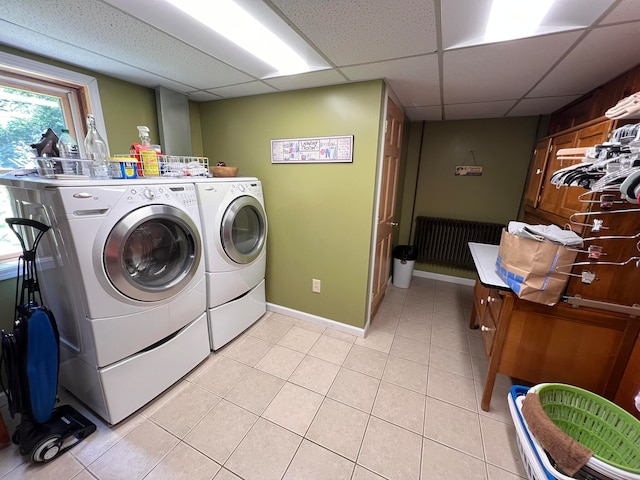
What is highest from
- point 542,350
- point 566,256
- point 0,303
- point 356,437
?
point 566,256

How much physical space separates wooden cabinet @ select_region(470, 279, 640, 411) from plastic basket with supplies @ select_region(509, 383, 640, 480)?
178 millimetres

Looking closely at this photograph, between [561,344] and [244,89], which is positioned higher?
[244,89]

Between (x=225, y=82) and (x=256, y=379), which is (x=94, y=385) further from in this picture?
(x=225, y=82)

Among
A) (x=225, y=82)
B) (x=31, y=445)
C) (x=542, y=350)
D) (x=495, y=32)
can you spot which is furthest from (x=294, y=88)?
(x=31, y=445)

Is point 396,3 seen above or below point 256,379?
above

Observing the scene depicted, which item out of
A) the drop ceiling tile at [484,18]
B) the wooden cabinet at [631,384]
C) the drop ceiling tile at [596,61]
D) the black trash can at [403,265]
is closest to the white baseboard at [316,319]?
the black trash can at [403,265]

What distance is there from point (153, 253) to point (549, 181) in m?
2.61

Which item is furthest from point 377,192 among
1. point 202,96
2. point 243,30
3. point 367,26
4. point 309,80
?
point 202,96

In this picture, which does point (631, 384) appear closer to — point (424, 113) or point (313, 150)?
point (313, 150)

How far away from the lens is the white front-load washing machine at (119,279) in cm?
115

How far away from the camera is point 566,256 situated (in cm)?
117

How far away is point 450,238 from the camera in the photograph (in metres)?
3.24

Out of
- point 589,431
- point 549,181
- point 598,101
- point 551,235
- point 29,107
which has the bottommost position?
point 589,431

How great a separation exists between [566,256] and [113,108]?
2.94 m
